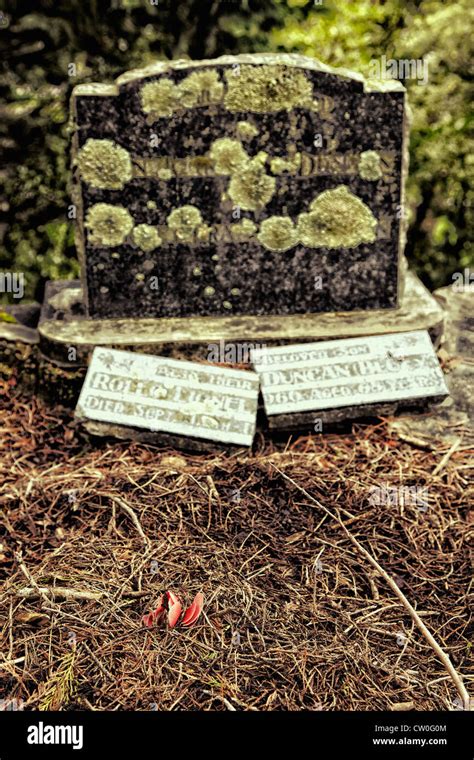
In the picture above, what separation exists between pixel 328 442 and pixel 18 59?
341cm

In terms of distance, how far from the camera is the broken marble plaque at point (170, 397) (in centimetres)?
433

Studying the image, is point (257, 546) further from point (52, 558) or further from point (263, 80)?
point (263, 80)

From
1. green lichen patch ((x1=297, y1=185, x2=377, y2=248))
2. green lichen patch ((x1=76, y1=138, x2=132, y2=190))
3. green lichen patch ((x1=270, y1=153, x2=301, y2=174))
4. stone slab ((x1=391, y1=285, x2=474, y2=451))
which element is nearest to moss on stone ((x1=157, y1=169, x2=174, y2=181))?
green lichen patch ((x1=76, y1=138, x2=132, y2=190))

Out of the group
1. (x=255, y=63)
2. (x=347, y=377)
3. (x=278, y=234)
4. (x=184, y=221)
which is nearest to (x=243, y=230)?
(x=278, y=234)

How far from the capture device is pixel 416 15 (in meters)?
6.18

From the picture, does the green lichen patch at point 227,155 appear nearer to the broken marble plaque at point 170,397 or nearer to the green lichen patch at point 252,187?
the green lichen patch at point 252,187

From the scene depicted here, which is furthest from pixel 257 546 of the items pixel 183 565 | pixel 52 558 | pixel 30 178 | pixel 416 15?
pixel 416 15

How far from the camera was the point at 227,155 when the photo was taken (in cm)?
465

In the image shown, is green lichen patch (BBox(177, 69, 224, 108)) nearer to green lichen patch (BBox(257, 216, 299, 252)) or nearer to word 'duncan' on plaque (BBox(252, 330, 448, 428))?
green lichen patch (BBox(257, 216, 299, 252))

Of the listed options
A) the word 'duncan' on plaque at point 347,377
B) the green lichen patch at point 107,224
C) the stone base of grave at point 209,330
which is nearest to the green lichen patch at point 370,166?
the stone base of grave at point 209,330

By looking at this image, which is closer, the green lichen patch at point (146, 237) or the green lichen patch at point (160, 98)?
the green lichen patch at point (160, 98)

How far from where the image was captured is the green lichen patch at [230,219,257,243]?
4.77 metres

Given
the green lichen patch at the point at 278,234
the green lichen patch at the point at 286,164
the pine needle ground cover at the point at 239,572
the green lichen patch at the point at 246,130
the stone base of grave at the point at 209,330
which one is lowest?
the pine needle ground cover at the point at 239,572

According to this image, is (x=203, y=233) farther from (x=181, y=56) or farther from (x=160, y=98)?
(x=181, y=56)
